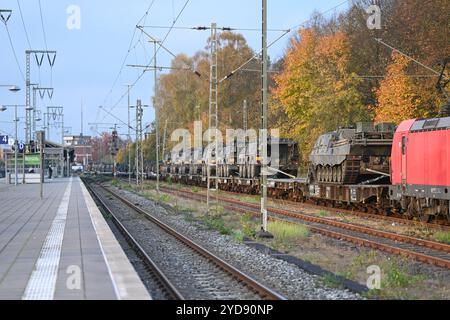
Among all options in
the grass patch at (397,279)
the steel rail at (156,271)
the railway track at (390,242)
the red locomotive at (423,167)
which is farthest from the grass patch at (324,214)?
the grass patch at (397,279)

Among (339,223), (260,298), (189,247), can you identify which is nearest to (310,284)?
(260,298)

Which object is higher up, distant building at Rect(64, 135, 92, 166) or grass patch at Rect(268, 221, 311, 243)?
distant building at Rect(64, 135, 92, 166)

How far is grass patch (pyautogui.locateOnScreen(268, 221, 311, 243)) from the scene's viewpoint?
741 inches

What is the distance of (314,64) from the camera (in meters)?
51.0

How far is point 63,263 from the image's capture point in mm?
12883

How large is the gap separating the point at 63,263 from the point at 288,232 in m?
7.89

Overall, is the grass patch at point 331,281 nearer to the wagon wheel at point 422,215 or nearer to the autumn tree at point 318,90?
the wagon wheel at point 422,215

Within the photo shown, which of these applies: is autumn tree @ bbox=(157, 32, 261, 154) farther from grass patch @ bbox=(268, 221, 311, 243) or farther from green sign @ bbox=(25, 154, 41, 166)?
grass patch @ bbox=(268, 221, 311, 243)

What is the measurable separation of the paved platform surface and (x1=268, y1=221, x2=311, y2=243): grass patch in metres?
4.50

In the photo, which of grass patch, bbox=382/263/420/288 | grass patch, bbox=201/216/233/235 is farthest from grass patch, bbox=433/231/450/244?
grass patch, bbox=382/263/420/288

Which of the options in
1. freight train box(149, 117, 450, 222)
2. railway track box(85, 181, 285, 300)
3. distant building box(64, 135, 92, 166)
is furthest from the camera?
distant building box(64, 135, 92, 166)
